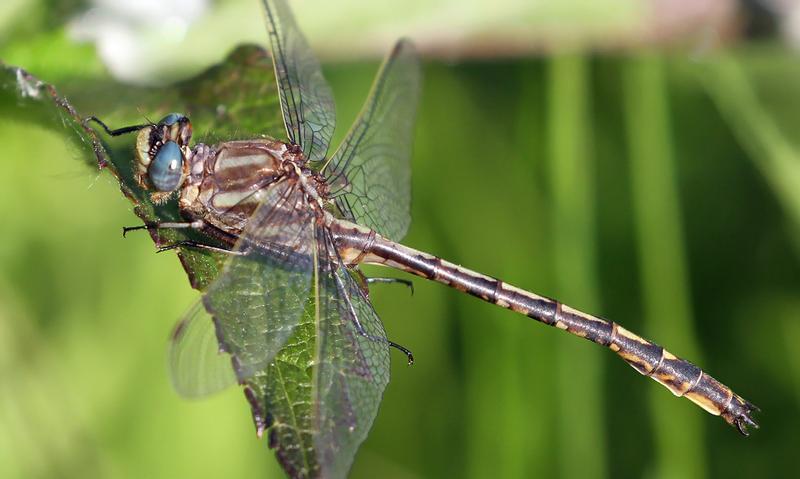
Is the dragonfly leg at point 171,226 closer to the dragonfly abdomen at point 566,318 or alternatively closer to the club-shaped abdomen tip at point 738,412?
the dragonfly abdomen at point 566,318

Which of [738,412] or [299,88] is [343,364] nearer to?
[299,88]

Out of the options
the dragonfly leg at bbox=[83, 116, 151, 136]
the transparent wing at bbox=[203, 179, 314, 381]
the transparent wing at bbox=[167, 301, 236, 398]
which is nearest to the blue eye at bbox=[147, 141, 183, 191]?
the dragonfly leg at bbox=[83, 116, 151, 136]

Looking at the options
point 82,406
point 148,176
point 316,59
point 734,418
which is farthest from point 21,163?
point 734,418

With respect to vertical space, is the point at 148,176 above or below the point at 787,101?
below

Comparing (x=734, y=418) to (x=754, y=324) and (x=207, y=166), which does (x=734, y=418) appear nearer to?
(x=754, y=324)

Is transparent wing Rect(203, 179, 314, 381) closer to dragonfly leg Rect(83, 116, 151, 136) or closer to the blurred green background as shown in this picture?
dragonfly leg Rect(83, 116, 151, 136)

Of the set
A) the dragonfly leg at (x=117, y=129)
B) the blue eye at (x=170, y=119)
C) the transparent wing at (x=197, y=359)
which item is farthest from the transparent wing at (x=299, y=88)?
the transparent wing at (x=197, y=359)

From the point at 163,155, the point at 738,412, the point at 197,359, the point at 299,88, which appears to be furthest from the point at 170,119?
the point at 738,412
